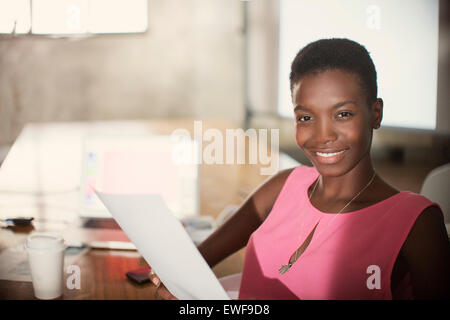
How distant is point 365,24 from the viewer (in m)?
0.89

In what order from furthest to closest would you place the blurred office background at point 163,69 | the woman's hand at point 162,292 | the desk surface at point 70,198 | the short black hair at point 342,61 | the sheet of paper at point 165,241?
1. the blurred office background at point 163,69
2. the desk surface at point 70,198
3. the woman's hand at point 162,292
4. the short black hair at point 342,61
5. the sheet of paper at point 165,241

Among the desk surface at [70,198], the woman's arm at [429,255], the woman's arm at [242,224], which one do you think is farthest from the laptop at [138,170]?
the woman's arm at [429,255]

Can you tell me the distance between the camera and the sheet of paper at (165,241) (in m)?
0.58

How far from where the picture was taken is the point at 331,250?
2.34 feet

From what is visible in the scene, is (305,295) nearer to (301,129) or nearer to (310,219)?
(310,219)

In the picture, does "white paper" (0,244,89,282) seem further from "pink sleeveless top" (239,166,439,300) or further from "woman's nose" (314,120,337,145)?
"woman's nose" (314,120,337,145)

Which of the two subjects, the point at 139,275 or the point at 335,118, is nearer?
the point at 335,118

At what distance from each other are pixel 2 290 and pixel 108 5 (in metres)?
0.71

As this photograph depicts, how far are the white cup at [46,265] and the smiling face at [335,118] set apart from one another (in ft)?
1.68

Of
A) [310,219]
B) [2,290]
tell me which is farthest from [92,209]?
[310,219]

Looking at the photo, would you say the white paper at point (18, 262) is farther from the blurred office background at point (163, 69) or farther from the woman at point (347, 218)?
the blurred office background at point (163, 69)

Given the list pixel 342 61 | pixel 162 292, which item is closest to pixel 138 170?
pixel 162 292

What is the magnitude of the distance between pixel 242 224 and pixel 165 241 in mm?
383

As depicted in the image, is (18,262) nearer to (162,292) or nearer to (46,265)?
(46,265)
